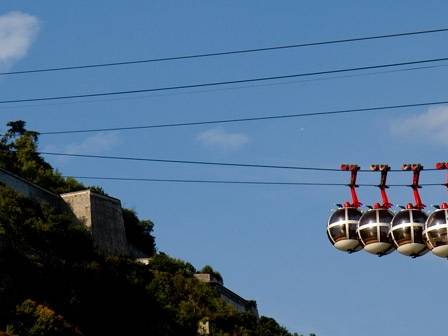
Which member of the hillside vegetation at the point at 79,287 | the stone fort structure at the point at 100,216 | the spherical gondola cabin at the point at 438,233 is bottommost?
the spherical gondola cabin at the point at 438,233

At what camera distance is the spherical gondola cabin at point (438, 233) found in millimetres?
25812

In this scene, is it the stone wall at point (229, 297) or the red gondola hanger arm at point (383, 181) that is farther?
the stone wall at point (229, 297)

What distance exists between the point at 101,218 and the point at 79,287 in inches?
644

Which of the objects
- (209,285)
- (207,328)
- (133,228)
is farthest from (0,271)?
(133,228)

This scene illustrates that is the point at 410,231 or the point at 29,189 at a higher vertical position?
the point at 29,189

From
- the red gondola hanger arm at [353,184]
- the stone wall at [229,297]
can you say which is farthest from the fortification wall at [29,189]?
the red gondola hanger arm at [353,184]

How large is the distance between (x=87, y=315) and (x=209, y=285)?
18647 millimetres

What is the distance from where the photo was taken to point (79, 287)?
55656 millimetres

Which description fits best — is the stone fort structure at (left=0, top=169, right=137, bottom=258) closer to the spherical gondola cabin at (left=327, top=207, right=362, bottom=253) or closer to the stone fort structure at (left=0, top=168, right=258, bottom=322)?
the stone fort structure at (left=0, top=168, right=258, bottom=322)

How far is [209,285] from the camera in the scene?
72062 mm

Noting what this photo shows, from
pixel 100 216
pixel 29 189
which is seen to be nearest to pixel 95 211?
pixel 100 216

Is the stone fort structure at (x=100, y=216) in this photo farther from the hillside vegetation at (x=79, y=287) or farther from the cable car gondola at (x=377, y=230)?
the cable car gondola at (x=377, y=230)

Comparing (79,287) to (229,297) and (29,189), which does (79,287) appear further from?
(229,297)

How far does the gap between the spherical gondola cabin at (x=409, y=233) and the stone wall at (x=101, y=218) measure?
43123mm
